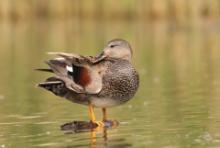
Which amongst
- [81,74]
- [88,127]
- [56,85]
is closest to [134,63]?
[56,85]

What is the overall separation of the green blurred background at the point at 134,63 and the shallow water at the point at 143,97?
1 centimetres

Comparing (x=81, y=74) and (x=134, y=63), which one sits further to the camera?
(x=134, y=63)

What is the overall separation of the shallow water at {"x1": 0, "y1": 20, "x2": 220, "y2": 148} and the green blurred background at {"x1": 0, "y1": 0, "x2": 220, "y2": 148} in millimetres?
13

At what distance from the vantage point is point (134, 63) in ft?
70.7

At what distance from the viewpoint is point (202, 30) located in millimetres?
30734

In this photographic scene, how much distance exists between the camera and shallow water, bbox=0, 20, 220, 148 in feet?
32.3

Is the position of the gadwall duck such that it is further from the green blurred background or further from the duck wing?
the green blurred background

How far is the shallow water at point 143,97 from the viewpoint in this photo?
32.3 feet

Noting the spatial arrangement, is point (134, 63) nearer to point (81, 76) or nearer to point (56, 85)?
point (56, 85)

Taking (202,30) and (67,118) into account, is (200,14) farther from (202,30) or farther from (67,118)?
(67,118)

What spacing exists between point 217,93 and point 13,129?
154 inches

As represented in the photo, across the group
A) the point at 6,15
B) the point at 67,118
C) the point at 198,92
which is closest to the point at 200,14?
the point at 6,15

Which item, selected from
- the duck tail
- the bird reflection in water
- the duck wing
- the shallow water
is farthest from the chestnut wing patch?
the shallow water

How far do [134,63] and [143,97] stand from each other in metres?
7.63
